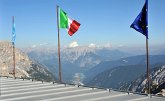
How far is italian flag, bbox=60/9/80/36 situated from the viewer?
33594 millimetres

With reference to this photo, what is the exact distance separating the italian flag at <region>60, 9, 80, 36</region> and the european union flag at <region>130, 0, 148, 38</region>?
959 cm

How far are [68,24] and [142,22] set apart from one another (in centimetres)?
1102

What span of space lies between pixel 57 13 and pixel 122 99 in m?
18.4

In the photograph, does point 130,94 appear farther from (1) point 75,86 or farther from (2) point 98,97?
(1) point 75,86

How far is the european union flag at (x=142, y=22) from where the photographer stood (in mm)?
24812

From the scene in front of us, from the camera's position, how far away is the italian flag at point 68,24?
33594mm

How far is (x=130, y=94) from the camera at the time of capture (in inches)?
862

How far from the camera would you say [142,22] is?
24969 millimetres

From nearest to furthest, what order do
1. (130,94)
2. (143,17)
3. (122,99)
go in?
(122,99)
(130,94)
(143,17)

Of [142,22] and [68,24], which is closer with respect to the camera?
[142,22]

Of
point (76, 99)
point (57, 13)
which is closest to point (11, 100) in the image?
point (76, 99)

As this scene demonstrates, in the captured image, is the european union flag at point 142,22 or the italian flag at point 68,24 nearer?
the european union flag at point 142,22

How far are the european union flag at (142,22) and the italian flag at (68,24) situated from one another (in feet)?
31.5

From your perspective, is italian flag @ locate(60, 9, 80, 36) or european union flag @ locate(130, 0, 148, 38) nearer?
european union flag @ locate(130, 0, 148, 38)
